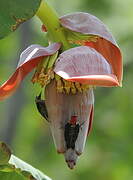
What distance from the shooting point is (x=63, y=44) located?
1920 mm

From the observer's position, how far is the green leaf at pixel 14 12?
5.85 feet

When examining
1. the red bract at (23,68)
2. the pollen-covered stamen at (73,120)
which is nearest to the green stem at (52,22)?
the red bract at (23,68)

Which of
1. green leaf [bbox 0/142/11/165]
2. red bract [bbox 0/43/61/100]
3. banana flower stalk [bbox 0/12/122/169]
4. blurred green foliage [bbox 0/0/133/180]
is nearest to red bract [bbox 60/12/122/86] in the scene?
banana flower stalk [bbox 0/12/122/169]

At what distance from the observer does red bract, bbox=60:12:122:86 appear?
6.01 ft

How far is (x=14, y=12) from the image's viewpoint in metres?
1.81

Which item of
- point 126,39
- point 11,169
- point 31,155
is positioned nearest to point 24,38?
point 126,39

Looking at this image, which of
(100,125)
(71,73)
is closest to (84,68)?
(71,73)

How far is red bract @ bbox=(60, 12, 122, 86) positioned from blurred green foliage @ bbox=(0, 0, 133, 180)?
3555 millimetres

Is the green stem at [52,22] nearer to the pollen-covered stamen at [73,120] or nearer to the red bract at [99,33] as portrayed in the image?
the red bract at [99,33]

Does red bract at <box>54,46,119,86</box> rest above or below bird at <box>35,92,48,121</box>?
above

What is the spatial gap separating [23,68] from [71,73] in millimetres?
169

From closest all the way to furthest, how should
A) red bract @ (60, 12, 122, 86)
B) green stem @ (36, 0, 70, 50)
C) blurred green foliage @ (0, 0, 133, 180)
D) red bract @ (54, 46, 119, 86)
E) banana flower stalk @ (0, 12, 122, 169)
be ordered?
red bract @ (54, 46, 119, 86) → banana flower stalk @ (0, 12, 122, 169) → red bract @ (60, 12, 122, 86) → green stem @ (36, 0, 70, 50) → blurred green foliage @ (0, 0, 133, 180)

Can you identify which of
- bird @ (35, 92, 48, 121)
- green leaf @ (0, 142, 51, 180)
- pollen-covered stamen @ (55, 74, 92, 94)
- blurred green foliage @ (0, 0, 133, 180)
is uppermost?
pollen-covered stamen @ (55, 74, 92, 94)

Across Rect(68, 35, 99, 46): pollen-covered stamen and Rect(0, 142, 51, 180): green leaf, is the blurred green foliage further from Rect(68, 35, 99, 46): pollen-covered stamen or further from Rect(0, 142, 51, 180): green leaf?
Rect(68, 35, 99, 46): pollen-covered stamen
